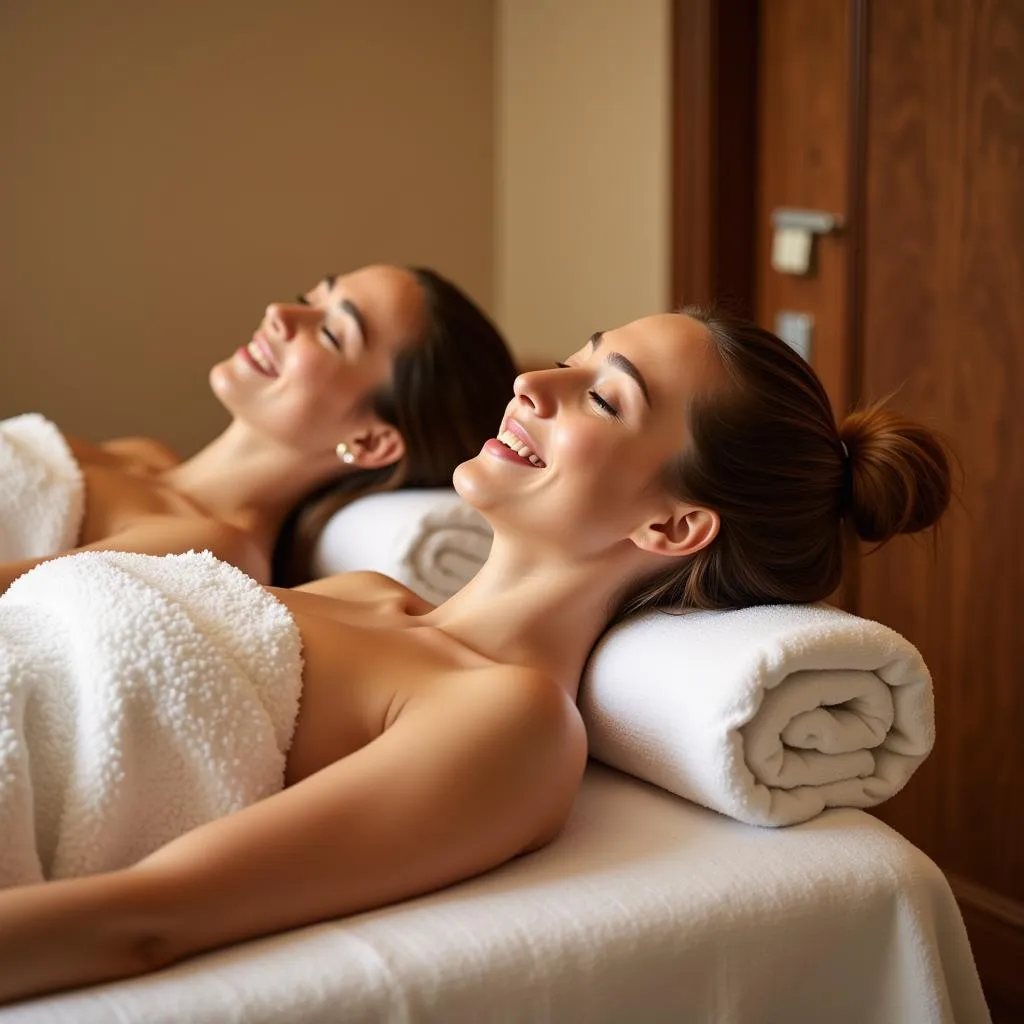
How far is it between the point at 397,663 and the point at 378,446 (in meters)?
0.92

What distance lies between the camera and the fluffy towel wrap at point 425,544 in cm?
199

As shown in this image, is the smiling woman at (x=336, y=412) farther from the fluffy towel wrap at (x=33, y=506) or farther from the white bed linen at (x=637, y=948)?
the white bed linen at (x=637, y=948)

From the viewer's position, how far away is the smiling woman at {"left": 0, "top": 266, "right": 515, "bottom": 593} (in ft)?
7.24

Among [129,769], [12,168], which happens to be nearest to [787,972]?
[129,769]

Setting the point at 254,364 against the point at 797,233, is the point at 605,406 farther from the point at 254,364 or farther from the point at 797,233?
the point at 797,233

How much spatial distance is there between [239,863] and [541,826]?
0.95 ft

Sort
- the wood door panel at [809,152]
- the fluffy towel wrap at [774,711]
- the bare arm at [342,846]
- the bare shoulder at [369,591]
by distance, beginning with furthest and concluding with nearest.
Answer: the wood door panel at [809,152] < the bare shoulder at [369,591] < the fluffy towel wrap at [774,711] < the bare arm at [342,846]

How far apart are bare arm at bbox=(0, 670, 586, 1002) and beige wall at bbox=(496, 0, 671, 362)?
1.88 meters

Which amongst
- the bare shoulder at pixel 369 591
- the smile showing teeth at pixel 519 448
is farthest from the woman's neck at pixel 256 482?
the smile showing teeth at pixel 519 448

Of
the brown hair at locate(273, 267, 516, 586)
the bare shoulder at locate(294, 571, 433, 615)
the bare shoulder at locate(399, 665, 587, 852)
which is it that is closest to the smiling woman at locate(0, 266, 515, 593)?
the brown hair at locate(273, 267, 516, 586)

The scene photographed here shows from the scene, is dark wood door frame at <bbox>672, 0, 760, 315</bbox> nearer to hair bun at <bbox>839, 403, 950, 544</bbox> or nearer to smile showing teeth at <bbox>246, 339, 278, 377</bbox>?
smile showing teeth at <bbox>246, 339, 278, 377</bbox>

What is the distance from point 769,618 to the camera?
1.38m

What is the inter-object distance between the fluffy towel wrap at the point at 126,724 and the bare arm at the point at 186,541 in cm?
66

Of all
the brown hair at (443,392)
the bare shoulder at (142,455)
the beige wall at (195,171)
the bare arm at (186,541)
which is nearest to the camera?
the bare arm at (186,541)
